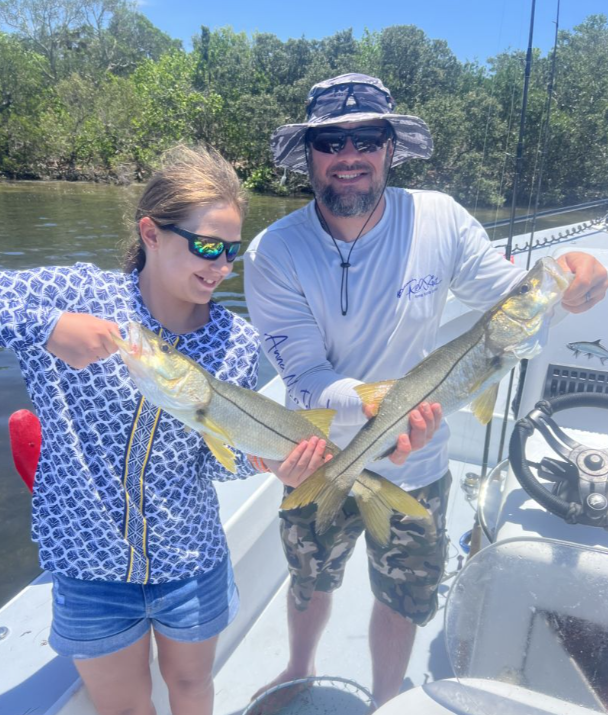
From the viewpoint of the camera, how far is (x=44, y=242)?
18.2m

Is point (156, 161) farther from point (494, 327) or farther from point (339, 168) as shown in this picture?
point (494, 327)

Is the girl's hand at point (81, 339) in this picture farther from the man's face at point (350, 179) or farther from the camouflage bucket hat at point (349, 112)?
the camouflage bucket hat at point (349, 112)

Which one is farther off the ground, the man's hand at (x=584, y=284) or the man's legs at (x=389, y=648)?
the man's hand at (x=584, y=284)

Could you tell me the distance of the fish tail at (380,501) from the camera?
199cm

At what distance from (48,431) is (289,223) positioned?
119 centimetres

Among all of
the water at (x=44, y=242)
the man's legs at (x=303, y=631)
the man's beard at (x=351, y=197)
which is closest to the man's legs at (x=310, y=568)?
the man's legs at (x=303, y=631)

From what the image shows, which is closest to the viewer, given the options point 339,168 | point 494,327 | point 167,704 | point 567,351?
point 494,327

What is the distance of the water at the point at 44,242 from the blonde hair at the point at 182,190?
0.96ft

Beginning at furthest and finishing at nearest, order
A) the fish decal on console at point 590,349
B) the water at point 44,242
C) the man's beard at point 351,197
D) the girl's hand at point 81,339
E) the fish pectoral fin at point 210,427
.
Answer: the water at point 44,242
the fish decal on console at point 590,349
the man's beard at point 351,197
the fish pectoral fin at point 210,427
the girl's hand at point 81,339

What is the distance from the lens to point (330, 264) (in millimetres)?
2213

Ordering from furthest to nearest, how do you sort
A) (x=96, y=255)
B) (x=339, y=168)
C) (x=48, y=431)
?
(x=96, y=255) → (x=339, y=168) → (x=48, y=431)

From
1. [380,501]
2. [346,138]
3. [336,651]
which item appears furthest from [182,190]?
[336,651]

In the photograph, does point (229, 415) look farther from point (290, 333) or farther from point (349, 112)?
point (349, 112)

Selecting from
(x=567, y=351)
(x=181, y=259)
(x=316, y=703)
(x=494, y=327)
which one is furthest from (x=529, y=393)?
(x=181, y=259)
